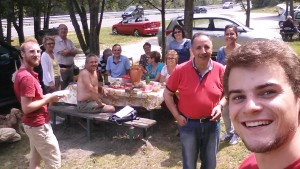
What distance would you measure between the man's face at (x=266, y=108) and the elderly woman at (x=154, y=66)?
5.65m

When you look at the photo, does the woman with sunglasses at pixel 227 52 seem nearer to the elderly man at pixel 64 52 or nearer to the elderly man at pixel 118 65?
the elderly man at pixel 118 65

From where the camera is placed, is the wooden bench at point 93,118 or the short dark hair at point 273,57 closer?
the short dark hair at point 273,57

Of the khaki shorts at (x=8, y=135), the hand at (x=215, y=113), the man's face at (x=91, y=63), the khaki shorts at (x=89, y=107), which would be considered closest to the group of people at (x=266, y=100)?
the hand at (x=215, y=113)

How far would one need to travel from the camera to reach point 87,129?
5.97m

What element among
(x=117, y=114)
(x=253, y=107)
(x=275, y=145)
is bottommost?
(x=117, y=114)

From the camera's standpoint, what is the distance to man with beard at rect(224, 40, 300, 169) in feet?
3.72

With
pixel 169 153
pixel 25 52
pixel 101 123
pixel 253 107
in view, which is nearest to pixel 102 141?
pixel 101 123

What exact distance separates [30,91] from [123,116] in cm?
223

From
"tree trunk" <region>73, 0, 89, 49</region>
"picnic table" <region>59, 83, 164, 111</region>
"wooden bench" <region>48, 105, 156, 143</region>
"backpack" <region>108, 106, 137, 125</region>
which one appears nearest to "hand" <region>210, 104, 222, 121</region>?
"wooden bench" <region>48, 105, 156, 143</region>

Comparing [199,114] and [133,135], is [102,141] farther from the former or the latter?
[199,114]

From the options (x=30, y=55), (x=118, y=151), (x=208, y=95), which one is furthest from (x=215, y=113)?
(x=118, y=151)

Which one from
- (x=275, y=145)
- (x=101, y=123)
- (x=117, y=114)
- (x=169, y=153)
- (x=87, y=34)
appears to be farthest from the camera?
(x=87, y=34)

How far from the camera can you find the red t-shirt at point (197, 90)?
331 centimetres

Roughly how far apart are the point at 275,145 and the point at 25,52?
314 cm
